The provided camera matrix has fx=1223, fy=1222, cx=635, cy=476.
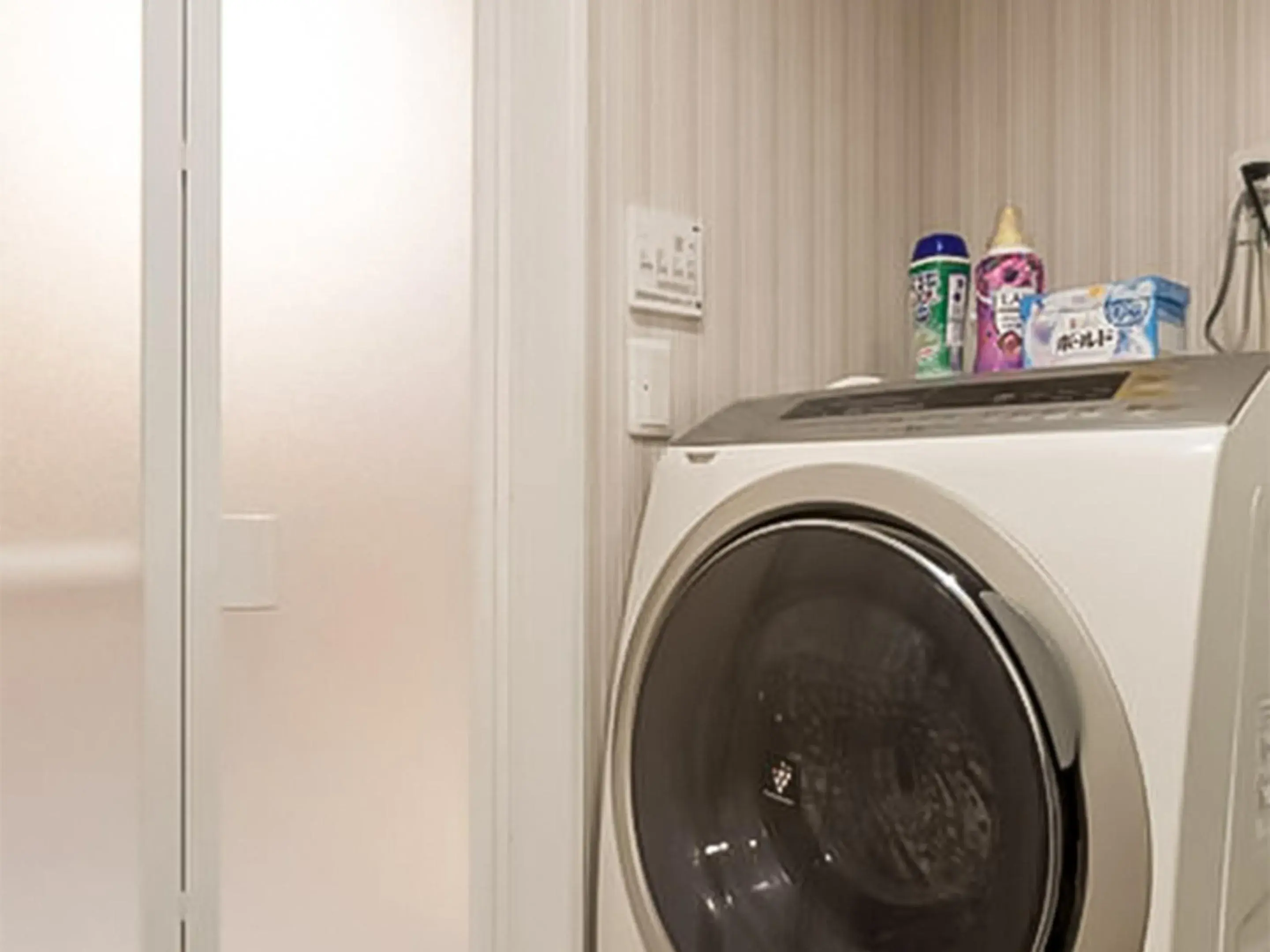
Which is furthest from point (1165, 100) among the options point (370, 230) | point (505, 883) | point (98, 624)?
point (98, 624)

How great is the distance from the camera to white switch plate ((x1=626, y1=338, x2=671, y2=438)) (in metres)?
1.45

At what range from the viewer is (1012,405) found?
3.85 ft

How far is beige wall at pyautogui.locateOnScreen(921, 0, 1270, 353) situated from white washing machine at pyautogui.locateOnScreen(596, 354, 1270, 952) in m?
0.61

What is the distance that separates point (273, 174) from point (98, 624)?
1.65 feet

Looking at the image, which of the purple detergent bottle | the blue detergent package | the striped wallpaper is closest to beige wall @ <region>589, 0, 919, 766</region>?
the striped wallpaper

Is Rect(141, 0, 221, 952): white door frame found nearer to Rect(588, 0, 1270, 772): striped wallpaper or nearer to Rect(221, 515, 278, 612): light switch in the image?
Rect(221, 515, 278, 612): light switch

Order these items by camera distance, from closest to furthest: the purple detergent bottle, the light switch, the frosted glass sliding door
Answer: the frosted glass sliding door, the light switch, the purple detergent bottle

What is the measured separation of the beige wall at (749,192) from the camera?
4.72 feet

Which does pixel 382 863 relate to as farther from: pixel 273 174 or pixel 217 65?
pixel 217 65

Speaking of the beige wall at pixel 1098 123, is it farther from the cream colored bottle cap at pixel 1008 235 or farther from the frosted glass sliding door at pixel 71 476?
the frosted glass sliding door at pixel 71 476

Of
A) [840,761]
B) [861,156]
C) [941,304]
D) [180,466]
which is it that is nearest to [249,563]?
[180,466]

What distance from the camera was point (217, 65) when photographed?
1277 millimetres

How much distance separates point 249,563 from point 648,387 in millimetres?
499

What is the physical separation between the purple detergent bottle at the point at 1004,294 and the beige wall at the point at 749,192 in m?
0.24
